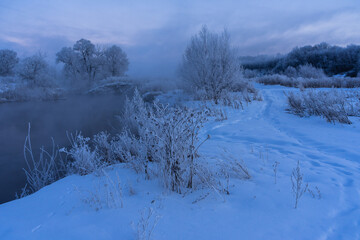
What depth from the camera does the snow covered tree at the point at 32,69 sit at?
72.1ft

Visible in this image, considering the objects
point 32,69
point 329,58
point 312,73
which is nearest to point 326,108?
point 312,73

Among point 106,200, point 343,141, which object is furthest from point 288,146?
point 106,200

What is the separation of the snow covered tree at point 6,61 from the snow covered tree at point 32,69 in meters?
12.5

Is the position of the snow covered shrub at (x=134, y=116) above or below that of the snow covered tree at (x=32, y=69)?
below

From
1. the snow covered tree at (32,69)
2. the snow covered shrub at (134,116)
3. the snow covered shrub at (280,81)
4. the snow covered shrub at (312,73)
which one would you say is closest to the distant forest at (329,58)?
the snow covered shrub at (312,73)

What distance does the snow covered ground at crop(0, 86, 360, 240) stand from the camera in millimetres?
1770

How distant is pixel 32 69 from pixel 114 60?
44.3ft

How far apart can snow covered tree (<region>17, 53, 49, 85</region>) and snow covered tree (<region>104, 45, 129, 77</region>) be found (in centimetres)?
1153

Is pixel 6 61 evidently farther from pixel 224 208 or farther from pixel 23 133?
pixel 224 208

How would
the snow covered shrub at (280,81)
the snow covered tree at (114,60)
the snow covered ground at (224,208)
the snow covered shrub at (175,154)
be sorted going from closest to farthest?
the snow covered ground at (224,208), the snow covered shrub at (175,154), the snow covered shrub at (280,81), the snow covered tree at (114,60)

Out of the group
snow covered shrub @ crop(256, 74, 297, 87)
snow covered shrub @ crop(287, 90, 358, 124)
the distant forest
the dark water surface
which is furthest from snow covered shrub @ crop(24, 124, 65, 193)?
the distant forest

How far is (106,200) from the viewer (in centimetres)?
234

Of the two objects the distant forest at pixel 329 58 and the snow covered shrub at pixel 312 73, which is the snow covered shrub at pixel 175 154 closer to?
the snow covered shrub at pixel 312 73

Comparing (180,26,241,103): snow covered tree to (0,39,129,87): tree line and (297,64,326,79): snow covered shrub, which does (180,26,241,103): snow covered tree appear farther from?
(0,39,129,87): tree line
